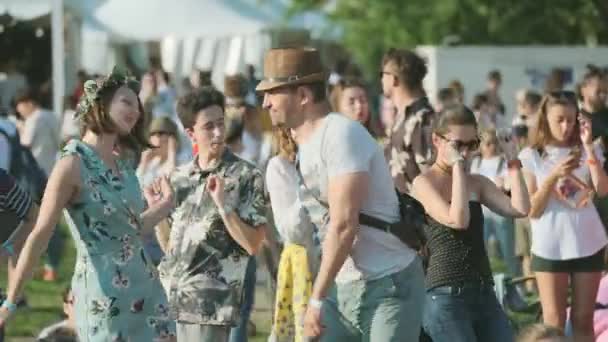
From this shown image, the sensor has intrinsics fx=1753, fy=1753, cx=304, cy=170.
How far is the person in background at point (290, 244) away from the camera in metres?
7.07

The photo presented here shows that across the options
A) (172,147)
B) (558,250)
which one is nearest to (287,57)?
(558,250)

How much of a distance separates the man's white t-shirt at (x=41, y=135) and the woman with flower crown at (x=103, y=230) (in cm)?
1212

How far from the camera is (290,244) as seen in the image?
298 inches

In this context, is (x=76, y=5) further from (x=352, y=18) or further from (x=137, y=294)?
(x=137, y=294)

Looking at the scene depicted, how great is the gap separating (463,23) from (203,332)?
32803 mm

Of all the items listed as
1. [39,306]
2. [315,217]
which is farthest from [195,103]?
[39,306]

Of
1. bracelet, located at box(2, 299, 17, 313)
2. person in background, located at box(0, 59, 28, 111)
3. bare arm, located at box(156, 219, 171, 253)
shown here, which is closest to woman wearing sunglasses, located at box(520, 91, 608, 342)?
bare arm, located at box(156, 219, 171, 253)

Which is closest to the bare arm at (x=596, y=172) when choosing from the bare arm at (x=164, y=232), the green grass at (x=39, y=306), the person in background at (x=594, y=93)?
the bare arm at (x=164, y=232)

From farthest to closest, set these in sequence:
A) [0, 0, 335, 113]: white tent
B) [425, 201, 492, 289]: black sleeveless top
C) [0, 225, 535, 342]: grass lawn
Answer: [0, 0, 335, 113]: white tent
[0, 225, 535, 342]: grass lawn
[425, 201, 492, 289]: black sleeveless top

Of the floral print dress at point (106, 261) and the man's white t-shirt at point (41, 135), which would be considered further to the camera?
the man's white t-shirt at point (41, 135)

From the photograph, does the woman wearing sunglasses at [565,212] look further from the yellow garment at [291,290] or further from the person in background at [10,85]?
the person in background at [10,85]

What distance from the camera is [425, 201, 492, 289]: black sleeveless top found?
777 cm

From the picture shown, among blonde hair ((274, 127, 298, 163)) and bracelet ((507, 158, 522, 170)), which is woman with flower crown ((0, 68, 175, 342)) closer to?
blonde hair ((274, 127, 298, 163))

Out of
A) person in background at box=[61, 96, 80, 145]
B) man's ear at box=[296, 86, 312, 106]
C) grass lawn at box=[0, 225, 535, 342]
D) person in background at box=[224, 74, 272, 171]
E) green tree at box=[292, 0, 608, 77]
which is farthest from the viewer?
green tree at box=[292, 0, 608, 77]
